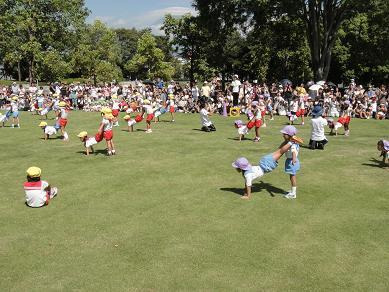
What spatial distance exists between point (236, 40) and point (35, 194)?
170 ft

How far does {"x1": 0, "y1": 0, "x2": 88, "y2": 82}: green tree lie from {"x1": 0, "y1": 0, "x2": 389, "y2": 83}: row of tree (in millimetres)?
97

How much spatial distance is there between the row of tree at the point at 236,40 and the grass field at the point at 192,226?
64.5ft

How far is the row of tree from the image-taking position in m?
33.1

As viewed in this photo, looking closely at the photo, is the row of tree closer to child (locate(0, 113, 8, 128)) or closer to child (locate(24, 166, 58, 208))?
child (locate(0, 113, 8, 128))

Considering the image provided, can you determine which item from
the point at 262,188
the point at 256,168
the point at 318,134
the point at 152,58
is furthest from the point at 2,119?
the point at 152,58

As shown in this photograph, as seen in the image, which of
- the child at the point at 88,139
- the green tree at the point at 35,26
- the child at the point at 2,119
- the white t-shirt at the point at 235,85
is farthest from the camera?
the green tree at the point at 35,26

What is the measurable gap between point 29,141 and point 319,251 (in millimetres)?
15185

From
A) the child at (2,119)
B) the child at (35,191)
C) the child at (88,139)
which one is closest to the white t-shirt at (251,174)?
the child at (35,191)

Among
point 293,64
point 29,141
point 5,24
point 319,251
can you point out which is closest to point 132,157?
point 29,141

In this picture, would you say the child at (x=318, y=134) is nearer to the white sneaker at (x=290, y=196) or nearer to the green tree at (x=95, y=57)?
the white sneaker at (x=290, y=196)

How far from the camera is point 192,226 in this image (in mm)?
9148

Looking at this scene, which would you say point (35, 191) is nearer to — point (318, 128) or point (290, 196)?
point (290, 196)

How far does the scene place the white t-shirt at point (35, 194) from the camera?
33.9ft

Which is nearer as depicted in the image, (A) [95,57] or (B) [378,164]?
(B) [378,164]
